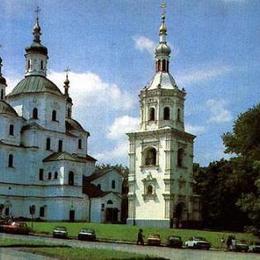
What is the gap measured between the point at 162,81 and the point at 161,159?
33.8 ft

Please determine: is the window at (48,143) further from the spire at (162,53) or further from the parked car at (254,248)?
the parked car at (254,248)

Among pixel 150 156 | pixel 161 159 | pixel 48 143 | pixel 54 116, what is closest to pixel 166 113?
pixel 150 156

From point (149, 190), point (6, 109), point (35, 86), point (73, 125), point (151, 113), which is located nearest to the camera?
point (149, 190)

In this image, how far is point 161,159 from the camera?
7769 cm

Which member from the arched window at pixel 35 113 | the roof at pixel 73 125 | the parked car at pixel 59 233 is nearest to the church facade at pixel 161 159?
the arched window at pixel 35 113

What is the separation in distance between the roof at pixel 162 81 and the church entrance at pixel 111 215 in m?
17.8

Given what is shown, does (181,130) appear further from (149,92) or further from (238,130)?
(238,130)

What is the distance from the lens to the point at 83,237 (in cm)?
4947

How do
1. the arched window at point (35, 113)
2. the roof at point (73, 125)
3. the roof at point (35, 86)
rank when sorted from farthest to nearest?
the roof at point (73, 125) < the roof at point (35, 86) < the arched window at point (35, 113)

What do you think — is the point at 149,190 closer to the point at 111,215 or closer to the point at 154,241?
the point at 111,215

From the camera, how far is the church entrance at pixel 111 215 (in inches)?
3342

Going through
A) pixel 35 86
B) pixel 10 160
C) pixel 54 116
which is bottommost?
pixel 10 160

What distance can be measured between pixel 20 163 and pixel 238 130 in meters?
33.1

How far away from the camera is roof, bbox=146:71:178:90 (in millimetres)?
79938
